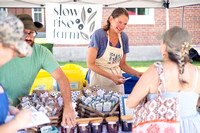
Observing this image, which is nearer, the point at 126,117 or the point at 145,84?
the point at 145,84

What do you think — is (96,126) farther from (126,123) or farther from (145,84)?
(145,84)

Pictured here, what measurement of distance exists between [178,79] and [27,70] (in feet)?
4.17

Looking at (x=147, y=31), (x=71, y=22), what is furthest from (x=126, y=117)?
(x=147, y=31)

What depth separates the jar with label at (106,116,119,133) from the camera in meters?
1.59

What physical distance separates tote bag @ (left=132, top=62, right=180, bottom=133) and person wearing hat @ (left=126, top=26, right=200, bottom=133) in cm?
5

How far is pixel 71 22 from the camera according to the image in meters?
3.76

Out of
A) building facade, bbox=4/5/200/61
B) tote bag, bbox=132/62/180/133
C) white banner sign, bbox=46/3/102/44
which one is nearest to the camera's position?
tote bag, bbox=132/62/180/133

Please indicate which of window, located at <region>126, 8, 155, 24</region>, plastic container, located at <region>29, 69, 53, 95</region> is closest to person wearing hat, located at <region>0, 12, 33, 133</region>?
plastic container, located at <region>29, 69, 53, 95</region>

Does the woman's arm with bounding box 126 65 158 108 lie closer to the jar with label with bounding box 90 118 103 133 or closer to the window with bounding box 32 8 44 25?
the jar with label with bounding box 90 118 103 133

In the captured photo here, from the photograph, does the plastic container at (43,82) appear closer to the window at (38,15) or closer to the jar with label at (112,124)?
the jar with label at (112,124)

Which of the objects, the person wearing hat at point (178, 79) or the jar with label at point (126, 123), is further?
the jar with label at point (126, 123)

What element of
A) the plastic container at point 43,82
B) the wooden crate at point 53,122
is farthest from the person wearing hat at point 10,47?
the plastic container at point 43,82

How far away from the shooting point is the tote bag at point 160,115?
136 cm

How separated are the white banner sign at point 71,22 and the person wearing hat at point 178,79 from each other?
238 cm
